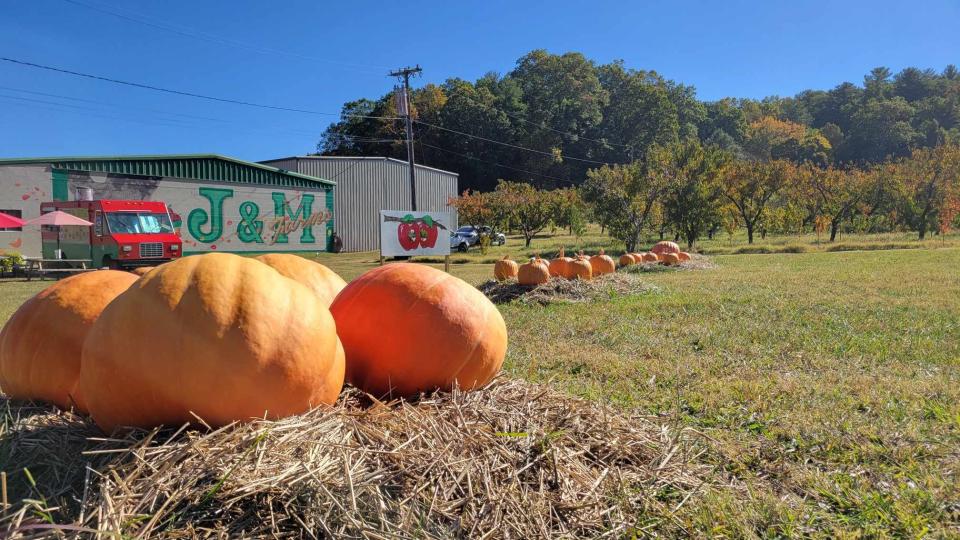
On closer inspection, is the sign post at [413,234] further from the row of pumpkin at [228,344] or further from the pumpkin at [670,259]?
the row of pumpkin at [228,344]

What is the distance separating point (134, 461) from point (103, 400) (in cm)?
41

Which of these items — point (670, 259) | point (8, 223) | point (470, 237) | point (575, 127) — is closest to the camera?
point (670, 259)

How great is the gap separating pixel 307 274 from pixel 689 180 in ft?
74.1

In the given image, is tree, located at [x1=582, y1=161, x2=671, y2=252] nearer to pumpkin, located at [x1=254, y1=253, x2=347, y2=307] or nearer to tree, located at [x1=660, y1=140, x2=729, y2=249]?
tree, located at [x1=660, y1=140, x2=729, y2=249]

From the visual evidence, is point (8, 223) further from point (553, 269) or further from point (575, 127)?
point (575, 127)

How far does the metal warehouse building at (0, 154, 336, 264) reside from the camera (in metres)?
22.2

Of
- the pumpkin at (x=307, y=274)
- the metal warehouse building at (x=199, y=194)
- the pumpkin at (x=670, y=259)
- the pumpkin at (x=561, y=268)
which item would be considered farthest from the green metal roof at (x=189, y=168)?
the pumpkin at (x=307, y=274)

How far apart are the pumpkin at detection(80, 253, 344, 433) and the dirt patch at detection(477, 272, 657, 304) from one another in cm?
724

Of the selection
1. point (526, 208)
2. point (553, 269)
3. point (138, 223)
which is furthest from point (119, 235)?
point (526, 208)

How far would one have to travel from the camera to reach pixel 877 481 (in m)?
2.88

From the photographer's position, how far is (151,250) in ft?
63.1

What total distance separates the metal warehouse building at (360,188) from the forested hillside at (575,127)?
23266mm

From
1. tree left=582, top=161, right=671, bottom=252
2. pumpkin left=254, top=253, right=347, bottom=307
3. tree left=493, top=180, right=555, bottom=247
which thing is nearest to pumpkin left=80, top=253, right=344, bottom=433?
pumpkin left=254, top=253, right=347, bottom=307

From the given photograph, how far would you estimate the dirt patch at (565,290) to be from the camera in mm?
9688
